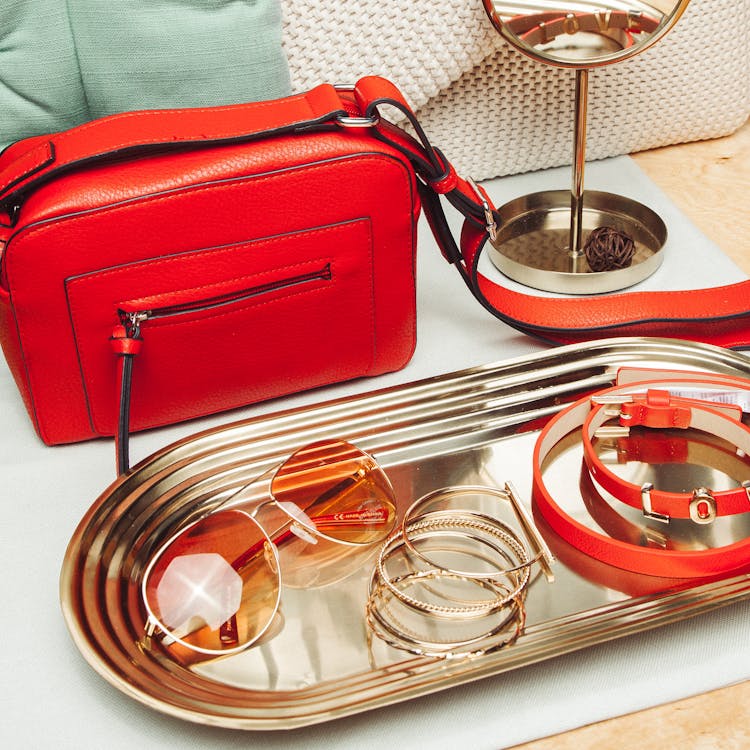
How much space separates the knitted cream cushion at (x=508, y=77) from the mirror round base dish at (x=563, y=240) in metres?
0.07

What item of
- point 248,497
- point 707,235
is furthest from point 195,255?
point 707,235

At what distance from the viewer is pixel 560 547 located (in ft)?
1.71

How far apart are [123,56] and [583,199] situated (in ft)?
1.22

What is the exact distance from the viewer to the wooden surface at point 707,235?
17.7 inches

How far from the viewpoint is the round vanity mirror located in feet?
2.39

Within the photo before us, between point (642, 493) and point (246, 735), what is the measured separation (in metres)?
0.23

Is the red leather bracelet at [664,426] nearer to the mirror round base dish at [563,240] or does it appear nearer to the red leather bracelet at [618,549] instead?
the red leather bracelet at [618,549]

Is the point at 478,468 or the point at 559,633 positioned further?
the point at 478,468

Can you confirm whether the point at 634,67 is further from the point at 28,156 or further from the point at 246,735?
the point at 246,735

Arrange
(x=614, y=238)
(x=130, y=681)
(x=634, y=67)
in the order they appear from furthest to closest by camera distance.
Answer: (x=634, y=67), (x=614, y=238), (x=130, y=681)

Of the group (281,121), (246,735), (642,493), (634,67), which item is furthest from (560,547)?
(634,67)

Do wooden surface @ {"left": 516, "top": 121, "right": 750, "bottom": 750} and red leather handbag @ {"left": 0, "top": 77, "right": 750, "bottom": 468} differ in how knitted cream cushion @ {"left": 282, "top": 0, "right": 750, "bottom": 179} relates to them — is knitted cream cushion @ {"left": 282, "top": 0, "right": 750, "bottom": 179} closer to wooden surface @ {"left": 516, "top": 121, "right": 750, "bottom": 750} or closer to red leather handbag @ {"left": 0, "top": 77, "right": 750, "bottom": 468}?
wooden surface @ {"left": 516, "top": 121, "right": 750, "bottom": 750}

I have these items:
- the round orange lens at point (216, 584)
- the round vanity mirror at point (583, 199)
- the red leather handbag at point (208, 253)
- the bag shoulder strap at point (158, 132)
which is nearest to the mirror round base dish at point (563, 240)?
the round vanity mirror at point (583, 199)

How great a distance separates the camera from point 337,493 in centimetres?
55
